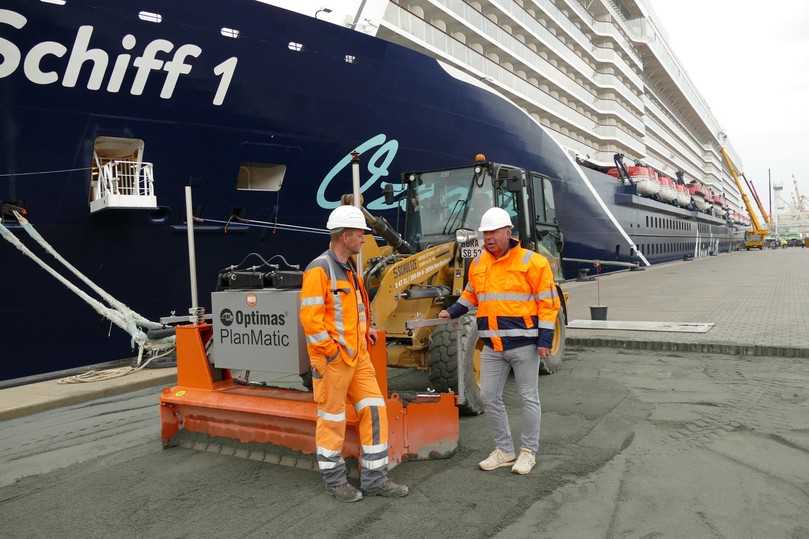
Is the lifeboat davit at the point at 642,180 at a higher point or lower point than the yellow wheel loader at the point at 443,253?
higher

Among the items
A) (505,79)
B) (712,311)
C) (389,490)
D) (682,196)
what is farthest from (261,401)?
(682,196)

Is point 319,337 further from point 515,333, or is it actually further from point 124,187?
point 124,187

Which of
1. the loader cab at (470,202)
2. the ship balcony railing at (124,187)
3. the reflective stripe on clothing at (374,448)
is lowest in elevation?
the reflective stripe on clothing at (374,448)

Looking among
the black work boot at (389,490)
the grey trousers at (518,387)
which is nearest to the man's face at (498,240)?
the grey trousers at (518,387)

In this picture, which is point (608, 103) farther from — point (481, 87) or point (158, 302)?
point (158, 302)

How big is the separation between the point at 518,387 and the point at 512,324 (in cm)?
45

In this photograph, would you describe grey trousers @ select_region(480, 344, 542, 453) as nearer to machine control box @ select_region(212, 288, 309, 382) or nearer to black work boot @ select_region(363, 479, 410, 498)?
black work boot @ select_region(363, 479, 410, 498)

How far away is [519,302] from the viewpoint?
12.7 ft

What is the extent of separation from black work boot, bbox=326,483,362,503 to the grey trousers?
1.05m

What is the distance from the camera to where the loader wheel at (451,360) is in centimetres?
503

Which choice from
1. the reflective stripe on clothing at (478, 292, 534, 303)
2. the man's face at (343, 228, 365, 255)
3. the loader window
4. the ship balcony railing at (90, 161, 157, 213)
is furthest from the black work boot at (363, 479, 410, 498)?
the ship balcony railing at (90, 161, 157, 213)

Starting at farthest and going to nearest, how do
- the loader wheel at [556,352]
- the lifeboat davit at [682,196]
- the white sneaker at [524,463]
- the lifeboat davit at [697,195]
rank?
the lifeboat davit at [697,195] < the lifeboat davit at [682,196] < the loader wheel at [556,352] < the white sneaker at [524,463]

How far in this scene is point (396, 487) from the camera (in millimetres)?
3551

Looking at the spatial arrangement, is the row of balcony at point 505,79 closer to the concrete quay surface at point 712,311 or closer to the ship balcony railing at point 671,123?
the concrete quay surface at point 712,311
